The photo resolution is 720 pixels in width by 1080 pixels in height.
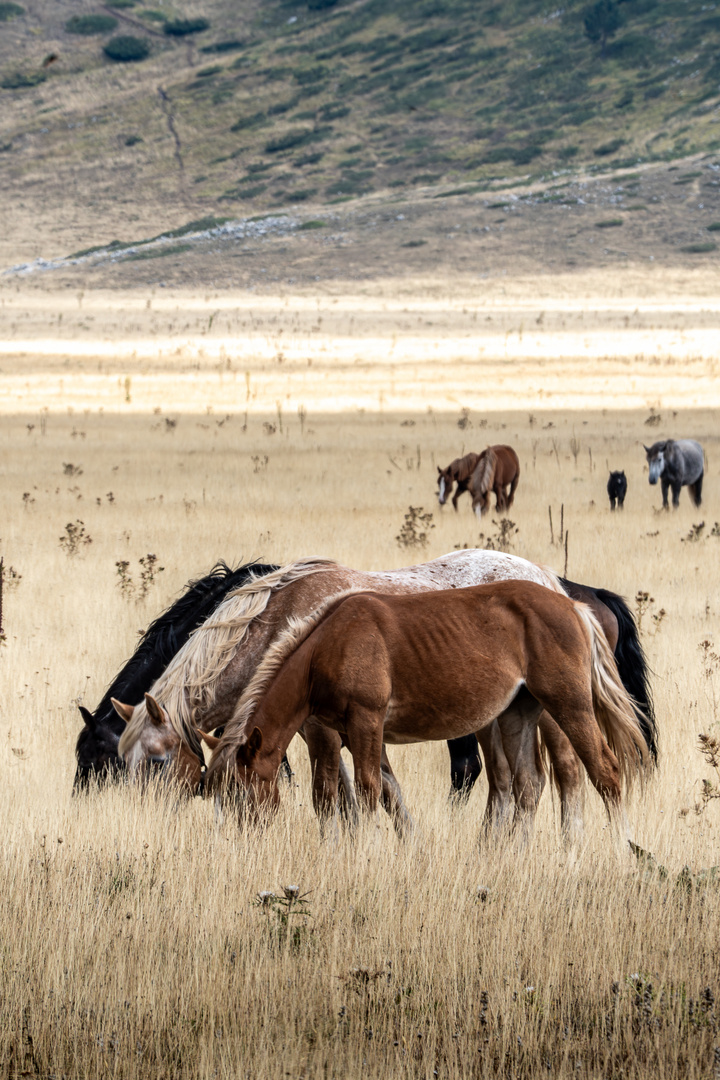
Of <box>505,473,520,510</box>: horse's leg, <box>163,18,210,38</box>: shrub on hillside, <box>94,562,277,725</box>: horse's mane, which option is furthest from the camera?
<box>163,18,210,38</box>: shrub on hillside

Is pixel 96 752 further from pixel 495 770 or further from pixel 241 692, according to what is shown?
pixel 495 770

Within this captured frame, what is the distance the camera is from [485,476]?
17.3 meters

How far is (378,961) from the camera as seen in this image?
4223mm

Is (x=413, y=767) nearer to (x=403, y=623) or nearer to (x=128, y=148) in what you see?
(x=403, y=623)

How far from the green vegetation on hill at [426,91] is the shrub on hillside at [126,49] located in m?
0.80

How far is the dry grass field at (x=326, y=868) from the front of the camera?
12.4ft

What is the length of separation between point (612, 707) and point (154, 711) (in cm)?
232

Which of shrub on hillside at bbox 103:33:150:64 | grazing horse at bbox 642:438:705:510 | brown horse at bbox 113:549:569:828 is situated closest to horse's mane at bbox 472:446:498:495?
grazing horse at bbox 642:438:705:510

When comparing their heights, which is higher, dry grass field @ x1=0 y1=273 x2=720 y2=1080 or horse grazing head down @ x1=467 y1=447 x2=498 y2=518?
horse grazing head down @ x1=467 y1=447 x2=498 y2=518

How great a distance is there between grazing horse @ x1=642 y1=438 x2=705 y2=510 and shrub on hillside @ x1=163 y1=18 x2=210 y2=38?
167 meters

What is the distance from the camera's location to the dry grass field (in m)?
3.79

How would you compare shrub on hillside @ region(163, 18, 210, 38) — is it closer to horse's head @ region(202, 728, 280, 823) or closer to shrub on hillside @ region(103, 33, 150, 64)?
shrub on hillside @ region(103, 33, 150, 64)

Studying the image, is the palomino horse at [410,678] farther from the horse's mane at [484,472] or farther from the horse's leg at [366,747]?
the horse's mane at [484,472]

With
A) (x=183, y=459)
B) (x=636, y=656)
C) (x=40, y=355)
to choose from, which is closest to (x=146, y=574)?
(x=636, y=656)
